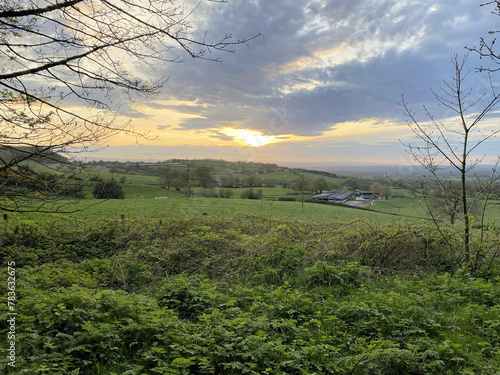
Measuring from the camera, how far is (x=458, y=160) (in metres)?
6.79

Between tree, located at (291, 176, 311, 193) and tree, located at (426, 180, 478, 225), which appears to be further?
tree, located at (291, 176, 311, 193)

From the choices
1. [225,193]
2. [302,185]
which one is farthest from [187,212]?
[302,185]

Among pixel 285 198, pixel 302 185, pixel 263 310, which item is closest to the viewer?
pixel 263 310

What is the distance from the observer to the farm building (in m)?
33.6

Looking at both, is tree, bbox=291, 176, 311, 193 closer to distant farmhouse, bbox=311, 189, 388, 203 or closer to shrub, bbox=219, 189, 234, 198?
distant farmhouse, bbox=311, 189, 388, 203

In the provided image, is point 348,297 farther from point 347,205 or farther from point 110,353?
point 347,205

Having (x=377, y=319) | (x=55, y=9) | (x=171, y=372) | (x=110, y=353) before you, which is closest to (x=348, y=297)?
(x=377, y=319)

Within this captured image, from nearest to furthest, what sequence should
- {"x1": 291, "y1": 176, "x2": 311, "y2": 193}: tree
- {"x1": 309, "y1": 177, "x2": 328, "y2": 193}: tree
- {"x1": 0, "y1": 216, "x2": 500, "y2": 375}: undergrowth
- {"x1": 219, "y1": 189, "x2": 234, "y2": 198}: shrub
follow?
{"x1": 0, "y1": 216, "x2": 500, "y2": 375}: undergrowth → {"x1": 219, "y1": 189, "x2": 234, "y2": 198}: shrub → {"x1": 309, "y1": 177, "x2": 328, "y2": 193}: tree → {"x1": 291, "y1": 176, "x2": 311, "y2": 193}: tree

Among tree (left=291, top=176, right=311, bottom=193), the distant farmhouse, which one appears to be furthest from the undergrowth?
tree (left=291, top=176, right=311, bottom=193)

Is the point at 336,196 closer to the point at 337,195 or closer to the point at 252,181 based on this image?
the point at 337,195

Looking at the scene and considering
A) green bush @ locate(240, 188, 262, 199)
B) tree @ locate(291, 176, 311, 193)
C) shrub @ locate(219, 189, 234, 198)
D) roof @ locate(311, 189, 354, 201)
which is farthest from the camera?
tree @ locate(291, 176, 311, 193)

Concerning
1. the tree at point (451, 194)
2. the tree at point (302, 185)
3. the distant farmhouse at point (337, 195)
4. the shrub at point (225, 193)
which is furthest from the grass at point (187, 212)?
the tree at point (302, 185)

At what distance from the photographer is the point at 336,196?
3538 centimetres

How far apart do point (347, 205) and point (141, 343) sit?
1229 inches
